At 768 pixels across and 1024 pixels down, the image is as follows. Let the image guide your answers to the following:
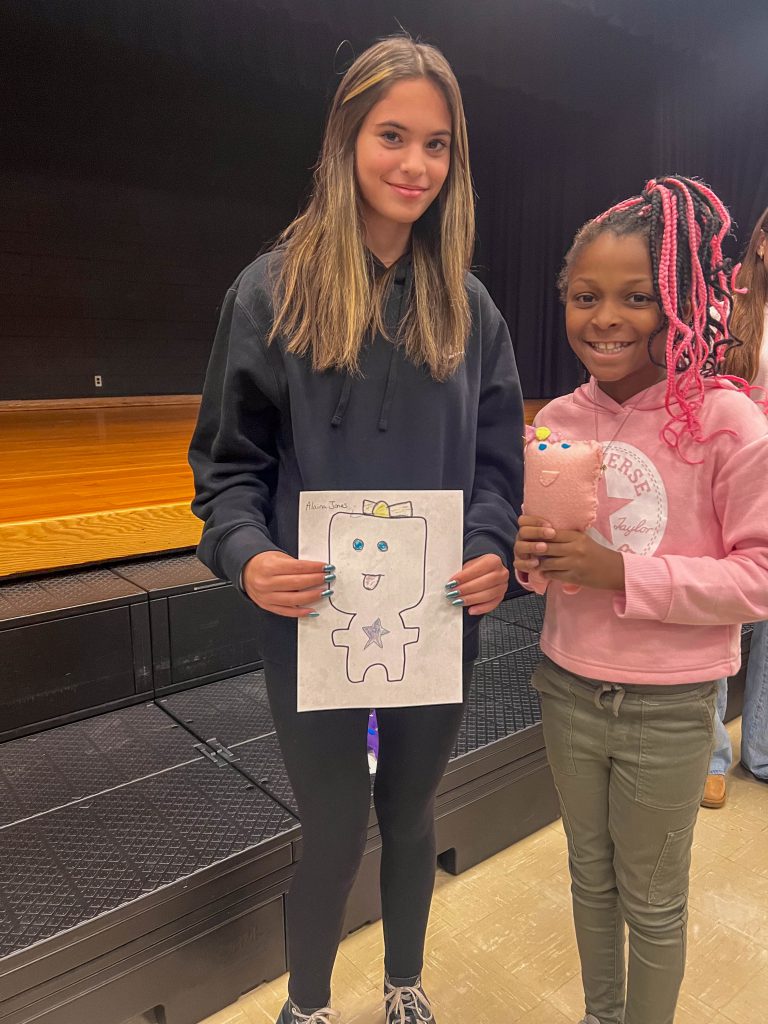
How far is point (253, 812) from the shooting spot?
4.19ft

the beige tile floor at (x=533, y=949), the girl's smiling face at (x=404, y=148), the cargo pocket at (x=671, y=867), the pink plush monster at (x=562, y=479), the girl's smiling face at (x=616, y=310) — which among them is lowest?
the beige tile floor at (x=533, y=949)

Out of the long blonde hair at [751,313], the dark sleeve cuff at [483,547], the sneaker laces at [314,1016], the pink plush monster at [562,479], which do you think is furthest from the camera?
the long blonde hair at [751,313]

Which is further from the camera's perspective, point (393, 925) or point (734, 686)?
point (734, 686)

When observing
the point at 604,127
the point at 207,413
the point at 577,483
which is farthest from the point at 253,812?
the point at 604,127

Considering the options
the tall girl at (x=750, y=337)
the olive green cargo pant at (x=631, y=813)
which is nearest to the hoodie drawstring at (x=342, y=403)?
the olive green cargo pant at (x=631, y=813)

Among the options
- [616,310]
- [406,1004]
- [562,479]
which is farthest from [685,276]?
[406,1004]

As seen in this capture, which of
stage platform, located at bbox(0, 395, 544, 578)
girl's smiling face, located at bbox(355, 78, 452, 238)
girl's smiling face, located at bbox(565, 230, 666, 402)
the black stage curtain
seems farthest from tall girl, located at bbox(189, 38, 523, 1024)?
the black stage curtain

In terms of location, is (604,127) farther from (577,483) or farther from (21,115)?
(577,483)

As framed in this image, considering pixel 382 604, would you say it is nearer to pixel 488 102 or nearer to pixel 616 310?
pixel 616 310

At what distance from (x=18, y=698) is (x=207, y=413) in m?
0.97

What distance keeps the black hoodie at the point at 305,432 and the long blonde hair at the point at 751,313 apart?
2.73 feet

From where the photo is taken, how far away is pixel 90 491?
225cm

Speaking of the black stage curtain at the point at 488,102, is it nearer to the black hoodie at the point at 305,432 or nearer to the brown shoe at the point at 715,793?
the black hoodie at the point at 305,432

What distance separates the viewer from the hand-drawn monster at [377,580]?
80 centimetres
